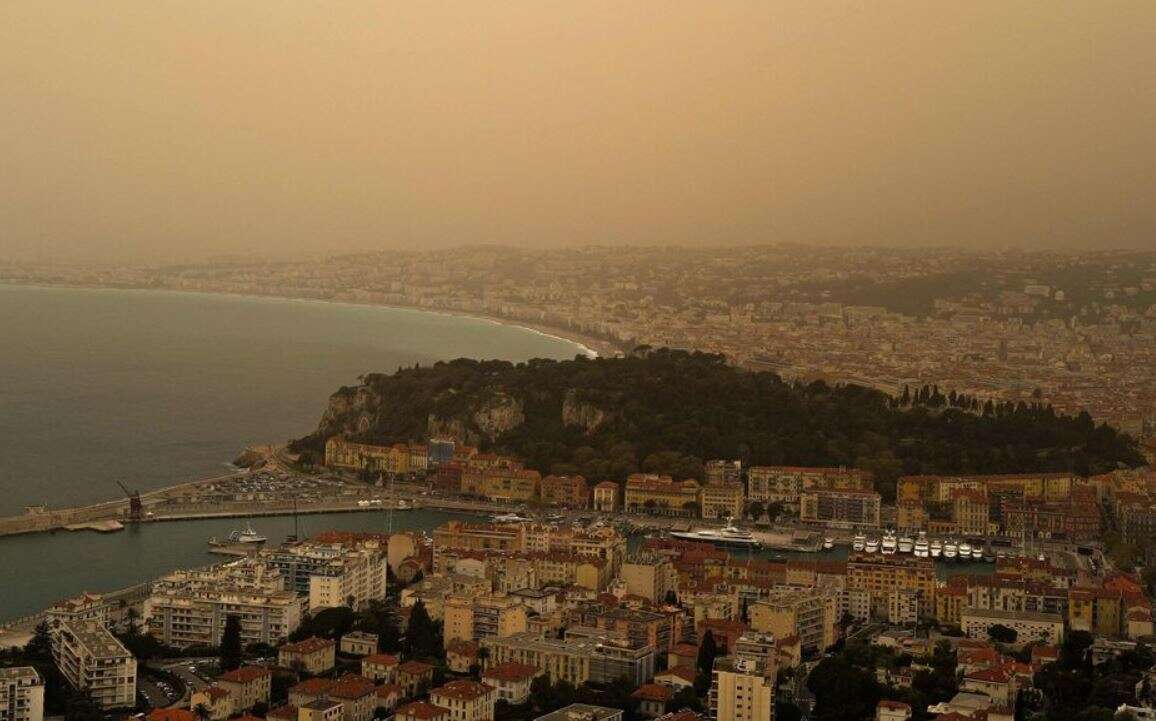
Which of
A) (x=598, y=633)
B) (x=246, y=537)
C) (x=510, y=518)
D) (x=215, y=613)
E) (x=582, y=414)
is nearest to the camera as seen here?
(x=598, y=633)

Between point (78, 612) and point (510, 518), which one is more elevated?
point (78, 612)

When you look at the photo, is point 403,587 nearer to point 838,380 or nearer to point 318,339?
point 838,380

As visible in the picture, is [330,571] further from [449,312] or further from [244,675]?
[449,312]

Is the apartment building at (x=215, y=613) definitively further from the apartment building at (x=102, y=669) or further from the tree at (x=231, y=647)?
the apartment building at (x=102, y=669)

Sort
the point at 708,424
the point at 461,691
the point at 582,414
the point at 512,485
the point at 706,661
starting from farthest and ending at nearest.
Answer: the point at 582,414, the point at 708,424, the point at 512,485, the point at 706,661, the point at 461,691

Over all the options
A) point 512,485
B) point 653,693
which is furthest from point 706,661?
point 512,485

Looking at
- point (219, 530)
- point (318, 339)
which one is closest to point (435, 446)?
point (219, 530)

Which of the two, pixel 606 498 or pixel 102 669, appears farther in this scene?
pixel 606 498
